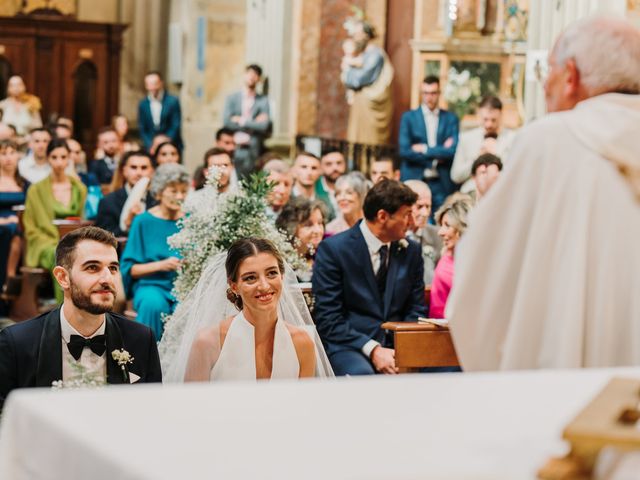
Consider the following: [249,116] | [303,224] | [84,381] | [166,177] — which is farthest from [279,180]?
[249,116]

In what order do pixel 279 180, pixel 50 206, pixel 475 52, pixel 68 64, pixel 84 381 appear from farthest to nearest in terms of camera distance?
pixel 68 64
pixel 475 52
pixel 50 206
pixel 279 180
pixel 84 381

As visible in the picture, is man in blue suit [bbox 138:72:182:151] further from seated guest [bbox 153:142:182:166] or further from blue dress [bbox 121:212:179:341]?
blue dress [bbox 121:212:179:341]

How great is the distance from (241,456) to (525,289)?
4.99 feet

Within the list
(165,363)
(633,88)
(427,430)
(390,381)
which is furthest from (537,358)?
(165,363)

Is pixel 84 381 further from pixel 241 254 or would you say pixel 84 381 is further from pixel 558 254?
pixel 558 254

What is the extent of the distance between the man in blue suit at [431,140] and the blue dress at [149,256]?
13.5ft

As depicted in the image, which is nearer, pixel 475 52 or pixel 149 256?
pixel 149 256

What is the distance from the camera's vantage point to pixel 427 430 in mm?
1923

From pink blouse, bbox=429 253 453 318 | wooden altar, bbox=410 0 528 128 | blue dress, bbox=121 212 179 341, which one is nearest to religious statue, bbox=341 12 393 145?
wooden altar, bbox=410 0 528 128

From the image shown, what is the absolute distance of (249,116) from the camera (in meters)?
15.5

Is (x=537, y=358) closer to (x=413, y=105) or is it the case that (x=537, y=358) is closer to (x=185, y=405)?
(x=185, y=405)

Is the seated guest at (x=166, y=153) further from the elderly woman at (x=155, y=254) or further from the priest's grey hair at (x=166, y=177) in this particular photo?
the elderly woman at (x=155, y=254)

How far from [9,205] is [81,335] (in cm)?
684

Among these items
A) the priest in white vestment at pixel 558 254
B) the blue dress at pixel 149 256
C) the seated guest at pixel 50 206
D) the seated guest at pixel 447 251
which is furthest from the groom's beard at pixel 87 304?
the seated guest at pixel 50 206
